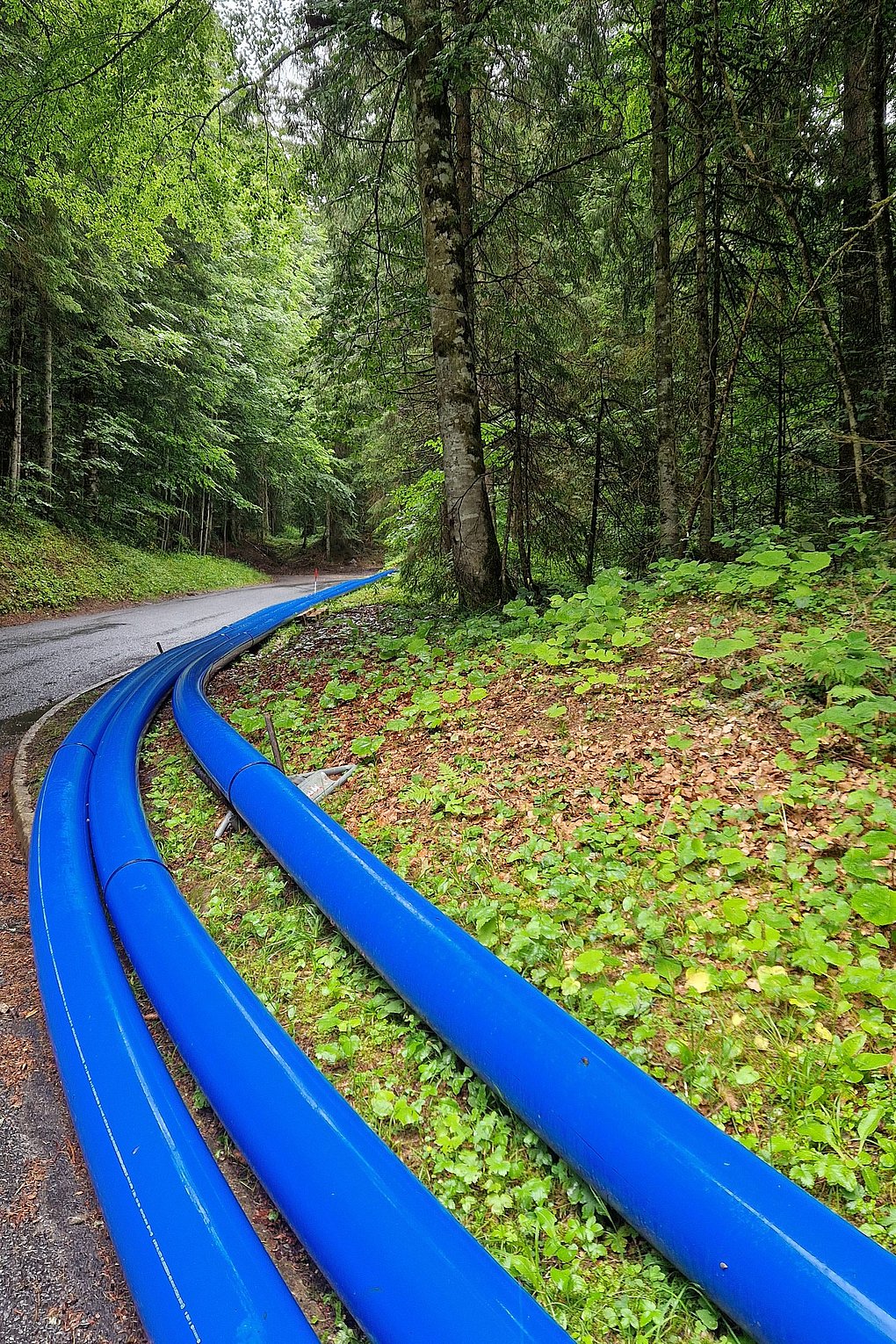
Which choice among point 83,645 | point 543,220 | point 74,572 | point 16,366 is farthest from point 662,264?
point 16,366

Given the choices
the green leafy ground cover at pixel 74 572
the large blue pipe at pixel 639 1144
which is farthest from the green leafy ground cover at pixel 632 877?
the green leafy ground cover at pixel 74 572

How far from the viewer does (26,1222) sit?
170 cm

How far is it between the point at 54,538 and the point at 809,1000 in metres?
14.8

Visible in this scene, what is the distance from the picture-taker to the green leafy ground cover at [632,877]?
157 cm

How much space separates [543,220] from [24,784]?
22.5 feet

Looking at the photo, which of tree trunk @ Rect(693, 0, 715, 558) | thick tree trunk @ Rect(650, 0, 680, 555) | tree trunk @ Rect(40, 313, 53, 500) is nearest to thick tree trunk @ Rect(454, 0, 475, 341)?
thick tree trunk @ Rect(650, 0, 680, 555)

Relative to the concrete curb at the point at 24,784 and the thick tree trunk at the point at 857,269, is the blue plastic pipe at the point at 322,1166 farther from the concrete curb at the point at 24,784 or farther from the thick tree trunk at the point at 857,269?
the thick tree trunk at the point at 857,269

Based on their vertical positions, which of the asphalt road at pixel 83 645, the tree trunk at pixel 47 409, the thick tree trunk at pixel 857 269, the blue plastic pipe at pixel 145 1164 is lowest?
the blue plastic pipe at pixel 145 1164

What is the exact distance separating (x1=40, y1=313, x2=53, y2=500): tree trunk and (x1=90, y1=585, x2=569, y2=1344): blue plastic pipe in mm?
13462

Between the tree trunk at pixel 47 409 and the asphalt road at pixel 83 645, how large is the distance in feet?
11.1

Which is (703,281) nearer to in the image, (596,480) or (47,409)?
(596,480)

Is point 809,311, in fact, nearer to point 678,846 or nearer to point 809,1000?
point 678,846

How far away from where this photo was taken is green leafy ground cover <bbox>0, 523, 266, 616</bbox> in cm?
1080

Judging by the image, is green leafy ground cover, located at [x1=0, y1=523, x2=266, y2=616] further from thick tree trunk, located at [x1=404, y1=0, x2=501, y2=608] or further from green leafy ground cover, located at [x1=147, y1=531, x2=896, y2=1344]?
thick tree trunk, located at [x1=404, y1=0, x2=501, y2=608]
